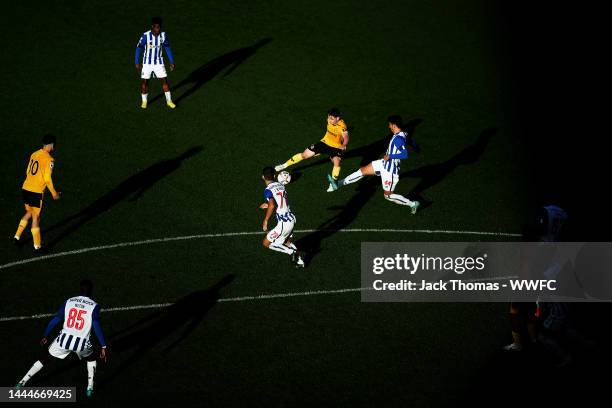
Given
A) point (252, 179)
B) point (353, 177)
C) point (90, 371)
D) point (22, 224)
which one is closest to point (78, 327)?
point (90, 371)

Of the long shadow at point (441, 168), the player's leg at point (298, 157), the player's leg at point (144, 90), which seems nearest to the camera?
the long shadow at point (441, 168)

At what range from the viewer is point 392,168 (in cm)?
2077

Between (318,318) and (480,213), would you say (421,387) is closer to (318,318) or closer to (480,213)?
(318,318)

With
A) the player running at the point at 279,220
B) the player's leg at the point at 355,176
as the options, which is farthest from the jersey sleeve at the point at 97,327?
the player's leg at the point at 355,176

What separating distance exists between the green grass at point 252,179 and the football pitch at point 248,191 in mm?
55

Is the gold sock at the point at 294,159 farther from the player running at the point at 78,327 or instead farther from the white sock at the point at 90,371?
the white sock at the point at 90,371

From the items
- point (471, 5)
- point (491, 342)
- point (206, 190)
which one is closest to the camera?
point (491, 342)

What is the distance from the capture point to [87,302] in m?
15.1

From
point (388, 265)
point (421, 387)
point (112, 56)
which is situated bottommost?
point (421, 387)

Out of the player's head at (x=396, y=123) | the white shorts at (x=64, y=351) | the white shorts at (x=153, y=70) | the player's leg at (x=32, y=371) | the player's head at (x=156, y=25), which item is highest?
the player's head at (x=156, y=25)

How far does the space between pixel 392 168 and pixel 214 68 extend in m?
9.38

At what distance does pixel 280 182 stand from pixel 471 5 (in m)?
16.3

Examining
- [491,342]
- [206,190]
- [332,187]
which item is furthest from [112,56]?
[491,342]

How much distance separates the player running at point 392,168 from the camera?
67.4 ft
